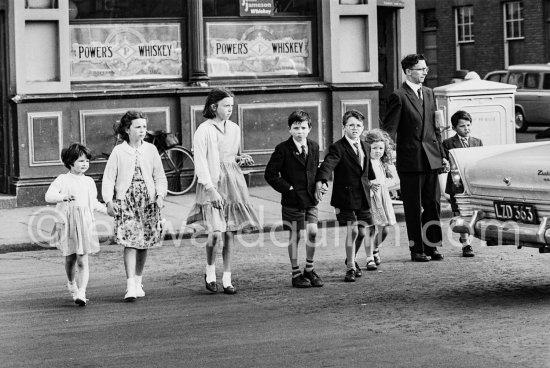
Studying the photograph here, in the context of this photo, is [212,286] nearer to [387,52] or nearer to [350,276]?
[350,276]

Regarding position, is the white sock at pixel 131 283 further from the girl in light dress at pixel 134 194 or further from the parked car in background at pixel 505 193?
the parked car in background at pixel 505 193

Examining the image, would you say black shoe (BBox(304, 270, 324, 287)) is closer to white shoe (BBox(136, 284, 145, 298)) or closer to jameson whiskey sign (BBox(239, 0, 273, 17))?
white shoe (BBox(136, 284, 145, 298))

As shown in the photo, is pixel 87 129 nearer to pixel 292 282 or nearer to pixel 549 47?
pixel 292 282

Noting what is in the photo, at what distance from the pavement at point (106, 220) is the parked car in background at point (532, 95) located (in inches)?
607

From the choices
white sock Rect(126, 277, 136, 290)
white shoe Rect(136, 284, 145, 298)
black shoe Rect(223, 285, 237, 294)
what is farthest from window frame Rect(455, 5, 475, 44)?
white sock Rect(126, 277, 136, 290)

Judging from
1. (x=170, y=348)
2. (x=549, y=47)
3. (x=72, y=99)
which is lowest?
(x=170, y=348)

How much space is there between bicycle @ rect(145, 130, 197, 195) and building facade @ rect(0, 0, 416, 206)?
0.26 meters

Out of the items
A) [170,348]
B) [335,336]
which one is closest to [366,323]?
[335,336]

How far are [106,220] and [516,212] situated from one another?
22.2ft

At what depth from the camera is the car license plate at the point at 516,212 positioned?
9250 millimetres

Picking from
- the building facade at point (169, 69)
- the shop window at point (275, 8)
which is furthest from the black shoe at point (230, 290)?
the shop window at point (275, 8)

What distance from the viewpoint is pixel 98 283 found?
35.5ft

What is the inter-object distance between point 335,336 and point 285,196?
8.37 feet

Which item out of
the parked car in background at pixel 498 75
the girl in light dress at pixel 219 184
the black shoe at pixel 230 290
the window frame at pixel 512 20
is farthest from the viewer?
the window frame at pixel 512 20
